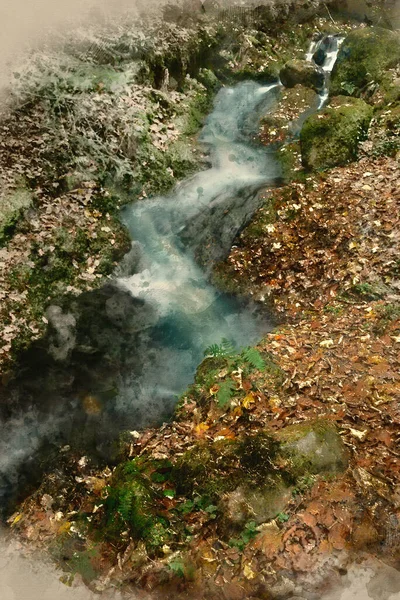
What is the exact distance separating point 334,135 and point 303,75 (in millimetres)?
4337

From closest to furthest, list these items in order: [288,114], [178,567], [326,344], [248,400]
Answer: [178,567], [248,400], [326,344], [288,114]

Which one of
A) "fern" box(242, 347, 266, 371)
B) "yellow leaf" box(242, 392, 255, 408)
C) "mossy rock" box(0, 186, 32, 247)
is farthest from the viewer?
"mossy rock" box(0, 186, 32, 247)

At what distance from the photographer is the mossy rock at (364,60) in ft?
38.9

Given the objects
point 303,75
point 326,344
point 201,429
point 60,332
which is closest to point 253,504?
point 201,429

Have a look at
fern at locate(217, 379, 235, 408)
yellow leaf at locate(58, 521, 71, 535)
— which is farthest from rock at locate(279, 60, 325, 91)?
yellow leaf at locate(58, 521, 71, 535)

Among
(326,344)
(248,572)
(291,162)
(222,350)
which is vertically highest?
(291,162)

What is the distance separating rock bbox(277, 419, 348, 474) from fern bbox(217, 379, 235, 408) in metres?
1.15

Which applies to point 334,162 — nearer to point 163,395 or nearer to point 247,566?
point 163,395

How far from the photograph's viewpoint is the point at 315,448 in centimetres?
500

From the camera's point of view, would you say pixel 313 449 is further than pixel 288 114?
No

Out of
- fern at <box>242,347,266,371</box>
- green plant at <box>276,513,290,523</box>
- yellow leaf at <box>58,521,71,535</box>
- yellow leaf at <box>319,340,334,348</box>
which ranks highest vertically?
yellow leaf at <box>319,340,334,348</box>

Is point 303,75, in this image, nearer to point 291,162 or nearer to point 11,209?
point 291,162

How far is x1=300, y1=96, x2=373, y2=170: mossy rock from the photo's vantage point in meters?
10.0

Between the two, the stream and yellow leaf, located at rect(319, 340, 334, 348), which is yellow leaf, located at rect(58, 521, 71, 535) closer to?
the stream
